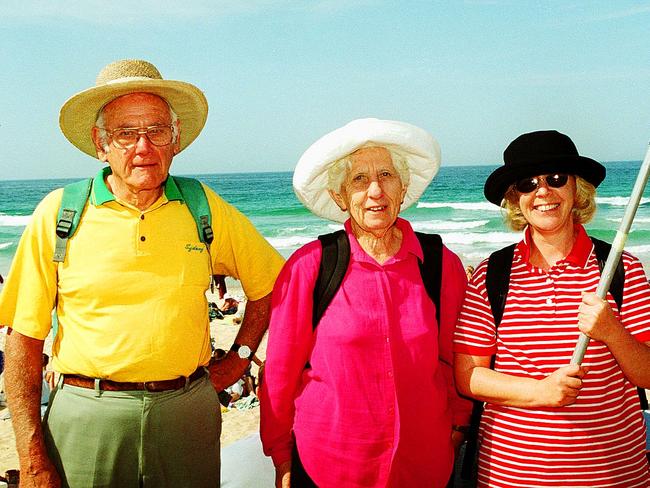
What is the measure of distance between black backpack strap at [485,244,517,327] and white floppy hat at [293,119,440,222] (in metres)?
0.55

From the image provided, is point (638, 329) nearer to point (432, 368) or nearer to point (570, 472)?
point (570, 472)

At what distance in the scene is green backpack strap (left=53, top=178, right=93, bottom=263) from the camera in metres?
2.88

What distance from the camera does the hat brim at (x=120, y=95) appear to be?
3.04m

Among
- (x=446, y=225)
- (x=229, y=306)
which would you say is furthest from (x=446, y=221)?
(x=229, y=306)

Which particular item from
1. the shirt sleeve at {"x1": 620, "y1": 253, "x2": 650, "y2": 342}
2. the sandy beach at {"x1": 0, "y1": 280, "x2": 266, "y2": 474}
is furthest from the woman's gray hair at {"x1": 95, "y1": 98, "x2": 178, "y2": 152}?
the sandy beach at {"x1": 0, "y1": 280, "x2": 266, "y2": 474}

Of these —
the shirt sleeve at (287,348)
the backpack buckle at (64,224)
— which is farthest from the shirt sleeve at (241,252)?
the backpack buckle at (64,224)

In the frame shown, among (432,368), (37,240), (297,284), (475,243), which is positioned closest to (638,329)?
(432,368)

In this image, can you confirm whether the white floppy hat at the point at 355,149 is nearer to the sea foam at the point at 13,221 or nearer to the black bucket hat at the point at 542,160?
the black bucket hat at the point at 542,160

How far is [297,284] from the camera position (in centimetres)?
288

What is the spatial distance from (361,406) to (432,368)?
0.35m

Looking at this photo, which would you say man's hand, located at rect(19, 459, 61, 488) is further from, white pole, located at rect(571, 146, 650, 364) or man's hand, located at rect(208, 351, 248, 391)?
white pole, located at rect(571, 146, 650, 364)

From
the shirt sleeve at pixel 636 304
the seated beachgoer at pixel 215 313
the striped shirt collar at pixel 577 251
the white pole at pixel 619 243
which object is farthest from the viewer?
the seated beachgoer at pixel 215 313

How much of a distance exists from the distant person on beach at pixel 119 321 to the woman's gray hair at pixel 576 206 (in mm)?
1365

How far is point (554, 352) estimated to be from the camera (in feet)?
8.70
